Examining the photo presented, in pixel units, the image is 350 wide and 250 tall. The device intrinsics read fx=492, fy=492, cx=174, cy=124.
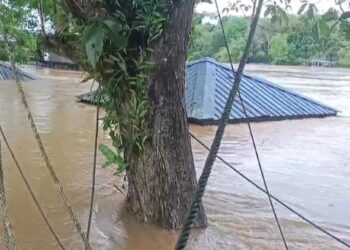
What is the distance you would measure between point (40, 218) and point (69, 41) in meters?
1.06

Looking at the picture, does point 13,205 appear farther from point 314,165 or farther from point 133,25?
point 314,165

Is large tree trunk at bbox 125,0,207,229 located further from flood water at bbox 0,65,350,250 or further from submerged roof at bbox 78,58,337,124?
submerged roof at bbox 78,58,337,124

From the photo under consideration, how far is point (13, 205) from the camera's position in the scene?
10.2 ft

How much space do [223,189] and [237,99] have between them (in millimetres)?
3687

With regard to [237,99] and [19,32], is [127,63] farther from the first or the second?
[237,99]

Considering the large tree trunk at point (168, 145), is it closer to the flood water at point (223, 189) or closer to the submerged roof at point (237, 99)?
the flood water at point (223, 189)

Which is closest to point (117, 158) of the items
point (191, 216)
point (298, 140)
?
point (191, 216)

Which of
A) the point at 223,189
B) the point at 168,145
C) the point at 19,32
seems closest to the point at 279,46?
the point at 19,32

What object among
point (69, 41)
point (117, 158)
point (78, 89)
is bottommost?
point (78, 89)

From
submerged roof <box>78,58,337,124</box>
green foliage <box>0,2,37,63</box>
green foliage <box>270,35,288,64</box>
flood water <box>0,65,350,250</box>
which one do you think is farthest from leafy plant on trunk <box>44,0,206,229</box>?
submerged roof <box>78,58,337,124</box>

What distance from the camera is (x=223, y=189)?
3605mm

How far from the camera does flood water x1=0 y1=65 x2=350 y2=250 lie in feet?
8.92

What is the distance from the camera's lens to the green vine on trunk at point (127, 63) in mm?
2442

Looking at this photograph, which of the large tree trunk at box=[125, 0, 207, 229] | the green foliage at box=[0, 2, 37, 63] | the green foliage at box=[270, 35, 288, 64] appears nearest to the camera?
the large tree trunk at box=[125, 0, 207, 229]
